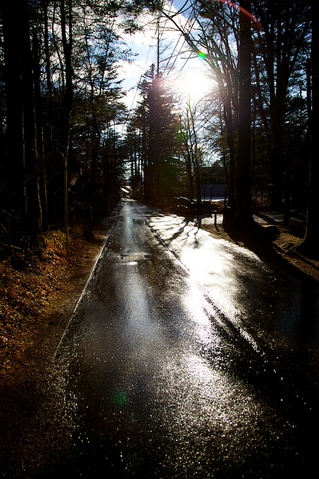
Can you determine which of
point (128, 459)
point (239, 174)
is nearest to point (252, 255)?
point (239, 174)

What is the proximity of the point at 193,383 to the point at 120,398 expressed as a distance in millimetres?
781

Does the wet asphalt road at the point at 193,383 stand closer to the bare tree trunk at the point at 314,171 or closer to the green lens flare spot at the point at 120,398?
the green lens flare spot at the point at 120,398

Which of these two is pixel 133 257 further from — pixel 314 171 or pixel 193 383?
pixel 193 383

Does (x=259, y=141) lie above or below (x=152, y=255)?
above

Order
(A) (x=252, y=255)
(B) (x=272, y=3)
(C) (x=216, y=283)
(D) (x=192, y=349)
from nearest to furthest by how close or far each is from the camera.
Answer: (D) (x=192, y=349) → (C) (x=216, y=283) → (B) (x=272, y=3) → (A) (x=252, y=255)

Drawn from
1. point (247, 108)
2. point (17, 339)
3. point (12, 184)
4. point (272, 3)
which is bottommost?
point (17, 339)

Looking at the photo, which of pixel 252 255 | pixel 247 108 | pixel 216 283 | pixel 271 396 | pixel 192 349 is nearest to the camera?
pixel 271 396

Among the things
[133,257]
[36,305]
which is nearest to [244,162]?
[133,257]

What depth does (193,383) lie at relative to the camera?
341cm

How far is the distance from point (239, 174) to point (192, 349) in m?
12.5

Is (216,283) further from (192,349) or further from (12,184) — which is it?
(12,184)

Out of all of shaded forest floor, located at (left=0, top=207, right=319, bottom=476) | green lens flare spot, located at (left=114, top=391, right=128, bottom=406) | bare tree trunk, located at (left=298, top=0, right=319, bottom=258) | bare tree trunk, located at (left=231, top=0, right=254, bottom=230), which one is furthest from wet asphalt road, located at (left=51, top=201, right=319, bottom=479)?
bare tree trunk, located at (left=231, top=0, right=254, bottom=230)

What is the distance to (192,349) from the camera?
13.8 feet

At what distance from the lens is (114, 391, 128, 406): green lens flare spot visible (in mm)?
3120
